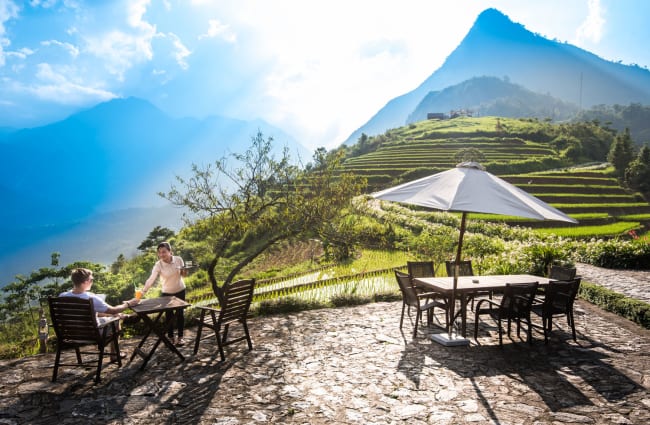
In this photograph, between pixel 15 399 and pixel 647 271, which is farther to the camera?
pixel 647 271

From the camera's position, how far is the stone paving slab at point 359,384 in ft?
14.3

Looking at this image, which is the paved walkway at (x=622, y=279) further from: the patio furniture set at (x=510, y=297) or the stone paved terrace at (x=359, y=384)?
the patio furniture set at (x=510, y=297)

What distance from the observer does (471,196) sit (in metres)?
5.69

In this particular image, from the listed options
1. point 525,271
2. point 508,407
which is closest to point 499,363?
point 508,407

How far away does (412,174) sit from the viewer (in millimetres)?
53812

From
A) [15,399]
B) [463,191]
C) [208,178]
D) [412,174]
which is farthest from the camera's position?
[412,174]

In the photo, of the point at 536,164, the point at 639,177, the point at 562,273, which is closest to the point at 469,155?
the point at 536,164

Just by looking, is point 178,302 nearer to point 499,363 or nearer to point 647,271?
point 499,363

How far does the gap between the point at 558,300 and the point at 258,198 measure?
23.8 feet

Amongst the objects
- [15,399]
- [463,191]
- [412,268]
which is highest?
[463,191]

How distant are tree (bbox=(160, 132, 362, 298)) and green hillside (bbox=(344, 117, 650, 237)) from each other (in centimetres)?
2229

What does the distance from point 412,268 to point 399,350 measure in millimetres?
2558

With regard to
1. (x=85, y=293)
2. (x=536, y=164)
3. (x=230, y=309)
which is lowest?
(x=230, y=309)

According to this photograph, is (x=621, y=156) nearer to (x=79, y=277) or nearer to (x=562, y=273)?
(x=562, y=273)
